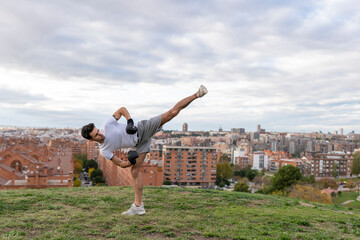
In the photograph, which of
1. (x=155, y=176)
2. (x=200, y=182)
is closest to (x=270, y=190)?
(x=155, y=176)

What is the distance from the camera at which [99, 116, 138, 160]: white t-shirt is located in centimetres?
526

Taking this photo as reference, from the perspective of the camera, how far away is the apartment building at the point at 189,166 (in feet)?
194

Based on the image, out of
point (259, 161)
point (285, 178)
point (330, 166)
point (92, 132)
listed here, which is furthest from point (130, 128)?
point (259, 161)

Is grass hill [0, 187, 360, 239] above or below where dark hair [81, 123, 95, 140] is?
below

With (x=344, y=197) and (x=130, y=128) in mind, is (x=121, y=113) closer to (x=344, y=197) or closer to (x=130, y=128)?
(x=130, y=128)

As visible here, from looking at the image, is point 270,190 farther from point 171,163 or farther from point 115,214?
point 115,214

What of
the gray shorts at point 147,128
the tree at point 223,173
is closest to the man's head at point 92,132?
the gray shorts at point 147,128

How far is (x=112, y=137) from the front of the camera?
17.3ft

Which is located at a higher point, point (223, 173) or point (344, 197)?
point (223, 173)

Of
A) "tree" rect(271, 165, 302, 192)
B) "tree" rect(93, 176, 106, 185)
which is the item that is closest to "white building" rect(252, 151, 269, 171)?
"tree" rect(93, 176, 106, 185)

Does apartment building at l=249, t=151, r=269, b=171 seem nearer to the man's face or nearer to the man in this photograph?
the man

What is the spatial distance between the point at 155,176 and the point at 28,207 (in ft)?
102

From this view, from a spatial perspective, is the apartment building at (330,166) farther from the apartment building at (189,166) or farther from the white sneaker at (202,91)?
the white sneaker at (202,91)

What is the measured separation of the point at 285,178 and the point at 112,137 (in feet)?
108
